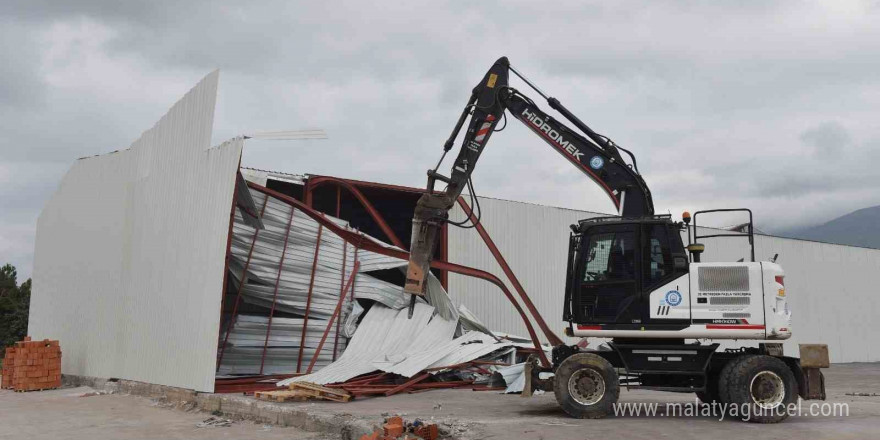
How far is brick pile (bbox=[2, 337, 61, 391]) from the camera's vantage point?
65.8 ft

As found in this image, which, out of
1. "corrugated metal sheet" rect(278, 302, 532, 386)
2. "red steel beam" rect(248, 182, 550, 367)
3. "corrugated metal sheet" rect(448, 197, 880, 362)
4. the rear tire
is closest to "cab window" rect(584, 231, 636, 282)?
the rear tire

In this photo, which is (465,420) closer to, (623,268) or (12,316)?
(623,268)

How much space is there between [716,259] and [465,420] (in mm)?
21816

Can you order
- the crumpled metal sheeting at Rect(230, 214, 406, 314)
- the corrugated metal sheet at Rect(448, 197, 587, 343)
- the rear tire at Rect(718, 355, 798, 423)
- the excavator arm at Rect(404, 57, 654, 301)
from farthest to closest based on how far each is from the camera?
the corrugated metal sheet at Rect(448, 197, 587, 343), the crumpled metal sheeting at Rect(230, 214, 406, 314), the excavator arm at Rect(404, 57, 654, 301), the rear tire at Rect(718, 355, 798, 423)

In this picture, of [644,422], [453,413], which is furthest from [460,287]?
[644,422]

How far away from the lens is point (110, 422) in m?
13.4

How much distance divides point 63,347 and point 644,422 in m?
20.2

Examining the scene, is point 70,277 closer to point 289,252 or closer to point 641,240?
point 289,252

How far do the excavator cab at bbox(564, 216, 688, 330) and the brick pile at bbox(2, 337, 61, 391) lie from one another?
1668cm

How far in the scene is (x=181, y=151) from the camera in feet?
56.9

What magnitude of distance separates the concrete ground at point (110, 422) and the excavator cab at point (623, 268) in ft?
15.9

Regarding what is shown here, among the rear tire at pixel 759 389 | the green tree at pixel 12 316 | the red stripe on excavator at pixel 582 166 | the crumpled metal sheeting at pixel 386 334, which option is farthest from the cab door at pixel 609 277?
the green tree at pixel 12 316

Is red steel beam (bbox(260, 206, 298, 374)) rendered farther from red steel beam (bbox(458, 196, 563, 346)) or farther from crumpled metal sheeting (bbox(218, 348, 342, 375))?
red steel beam (bbox(458, 196, 563, 346))

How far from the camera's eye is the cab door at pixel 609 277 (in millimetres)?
11016
